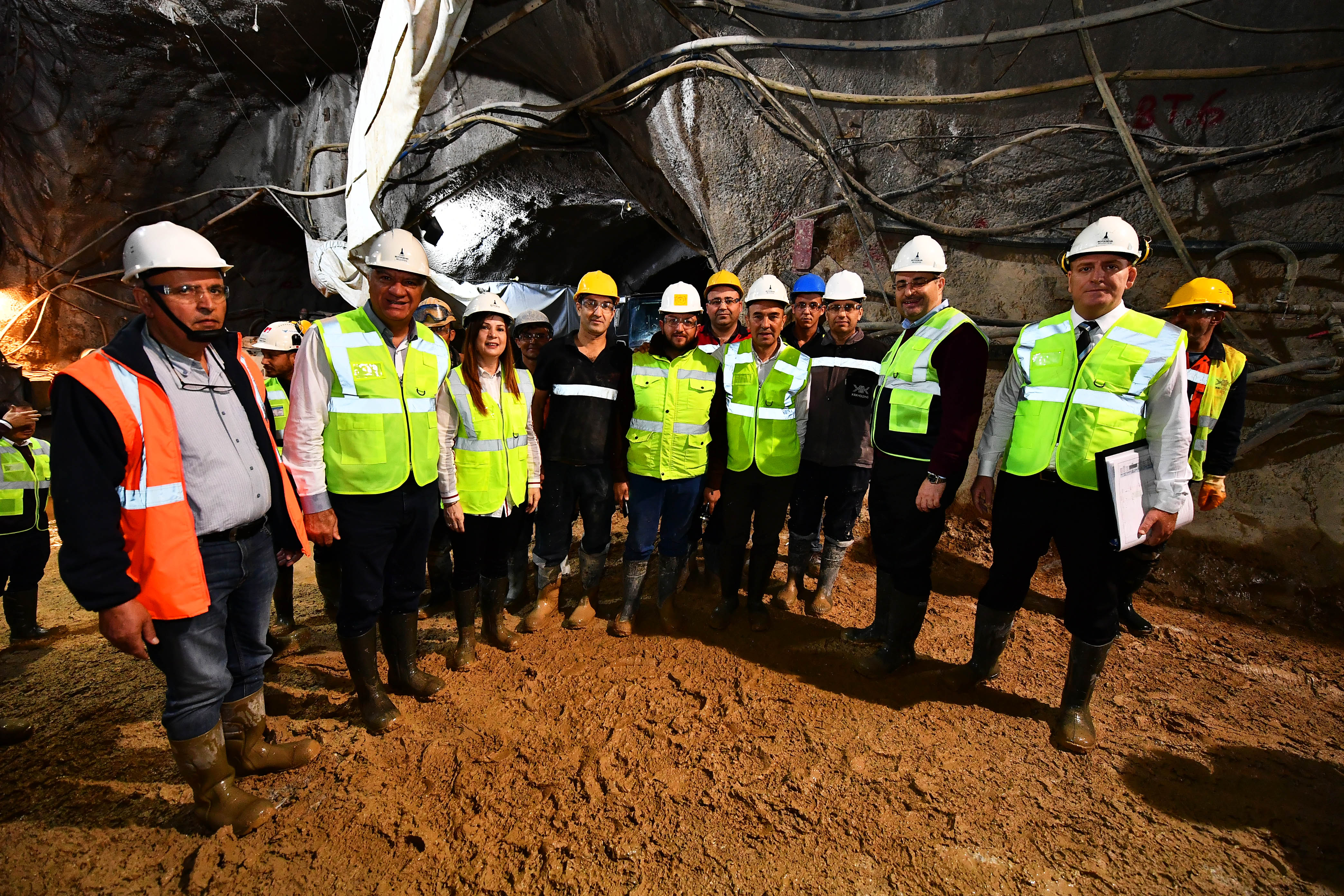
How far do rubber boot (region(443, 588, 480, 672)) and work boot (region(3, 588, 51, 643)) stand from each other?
2914mm

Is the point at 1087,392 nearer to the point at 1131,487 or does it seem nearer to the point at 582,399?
the point at 1131,487

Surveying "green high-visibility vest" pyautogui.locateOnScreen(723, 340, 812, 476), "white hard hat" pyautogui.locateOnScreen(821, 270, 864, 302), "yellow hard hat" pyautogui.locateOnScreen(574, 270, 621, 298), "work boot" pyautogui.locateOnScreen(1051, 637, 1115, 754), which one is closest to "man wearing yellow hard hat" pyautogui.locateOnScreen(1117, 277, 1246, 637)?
"work boot" pyautogui.locateOnScreen(1051, 637, 1115, 754)

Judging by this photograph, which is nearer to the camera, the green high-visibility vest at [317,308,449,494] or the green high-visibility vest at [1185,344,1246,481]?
the green high-visibility vest at [317,308,449,494]

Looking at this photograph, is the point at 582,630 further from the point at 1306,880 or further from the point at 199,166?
the point at 199,166

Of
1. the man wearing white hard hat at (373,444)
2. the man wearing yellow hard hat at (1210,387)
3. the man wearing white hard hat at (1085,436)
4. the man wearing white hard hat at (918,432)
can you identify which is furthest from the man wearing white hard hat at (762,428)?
the man wearing yellow hard hat at (1210,387)

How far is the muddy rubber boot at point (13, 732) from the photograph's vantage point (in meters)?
2.57

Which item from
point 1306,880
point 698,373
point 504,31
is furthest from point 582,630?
point 504,31

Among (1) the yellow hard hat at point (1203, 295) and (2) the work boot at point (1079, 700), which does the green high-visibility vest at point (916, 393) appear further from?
(1) the yellow hard hat at point (1203, 295)

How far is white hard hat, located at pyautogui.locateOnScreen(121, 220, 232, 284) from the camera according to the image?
1729 millimetres

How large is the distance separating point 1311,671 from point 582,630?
4.30 meters

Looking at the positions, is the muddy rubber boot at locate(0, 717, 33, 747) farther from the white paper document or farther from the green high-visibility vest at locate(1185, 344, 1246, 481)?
the green high-visibility vest at locate(1185, 344, 1246, 481)

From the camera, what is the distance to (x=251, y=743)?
2.28 meters

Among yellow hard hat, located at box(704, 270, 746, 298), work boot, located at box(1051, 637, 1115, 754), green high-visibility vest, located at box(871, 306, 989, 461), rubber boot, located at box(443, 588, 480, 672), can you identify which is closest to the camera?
work boot, located at box(1051, 637, 1115, 754)

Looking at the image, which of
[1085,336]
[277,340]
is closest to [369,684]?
[277,340]
